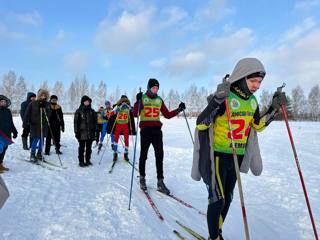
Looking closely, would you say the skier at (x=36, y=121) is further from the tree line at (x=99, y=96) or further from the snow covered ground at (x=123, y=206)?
the tree line at (x=99, y=96)

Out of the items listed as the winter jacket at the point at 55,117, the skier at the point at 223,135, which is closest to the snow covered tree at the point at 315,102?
the winter jacket at the point at 55,117

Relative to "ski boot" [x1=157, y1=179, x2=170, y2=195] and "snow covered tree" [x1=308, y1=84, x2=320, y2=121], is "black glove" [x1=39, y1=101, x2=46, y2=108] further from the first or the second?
"snow covered tree" [x1=308, y1=84, x2=320, y2=121]

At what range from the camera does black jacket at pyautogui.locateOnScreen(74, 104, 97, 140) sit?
8242 mm

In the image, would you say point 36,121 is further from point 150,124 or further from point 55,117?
point 150,124

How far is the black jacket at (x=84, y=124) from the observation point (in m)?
8.24

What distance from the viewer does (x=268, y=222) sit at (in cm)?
421

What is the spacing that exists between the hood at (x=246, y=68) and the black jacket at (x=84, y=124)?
20.7ft

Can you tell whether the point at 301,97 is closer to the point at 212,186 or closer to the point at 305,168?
the point at 305,168

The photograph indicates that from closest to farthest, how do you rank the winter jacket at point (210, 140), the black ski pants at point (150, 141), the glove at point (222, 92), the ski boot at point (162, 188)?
1. the glove at point (222, 92)
2. the winter jacket at point (210, 140)
3. the ski boot at point (162, 188)
4. the black ski pants at point (150, 141)

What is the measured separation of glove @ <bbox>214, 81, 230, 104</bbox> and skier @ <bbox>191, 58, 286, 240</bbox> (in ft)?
0.50

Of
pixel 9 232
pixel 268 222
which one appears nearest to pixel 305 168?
pixel 268 222

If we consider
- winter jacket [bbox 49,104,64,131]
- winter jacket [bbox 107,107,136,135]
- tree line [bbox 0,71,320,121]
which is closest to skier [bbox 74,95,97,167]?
winter jacket [bbox 107,107,136,135]

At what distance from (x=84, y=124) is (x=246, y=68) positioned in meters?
6.56

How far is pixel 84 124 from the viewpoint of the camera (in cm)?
830
